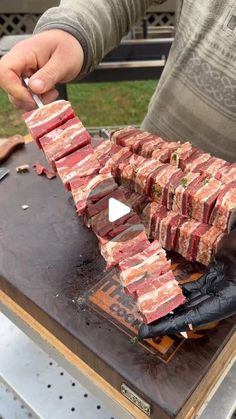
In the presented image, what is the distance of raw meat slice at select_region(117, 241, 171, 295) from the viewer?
1.60 m

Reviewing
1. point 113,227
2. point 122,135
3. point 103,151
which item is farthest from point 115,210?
point 122,135

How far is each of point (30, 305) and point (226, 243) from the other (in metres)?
0.85

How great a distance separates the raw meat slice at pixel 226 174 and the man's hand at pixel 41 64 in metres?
0.79

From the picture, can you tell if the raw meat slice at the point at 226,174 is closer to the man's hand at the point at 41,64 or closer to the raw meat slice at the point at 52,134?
the raw meat slice at the point at 52,134

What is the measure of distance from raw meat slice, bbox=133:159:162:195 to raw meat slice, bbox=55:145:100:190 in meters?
0.30

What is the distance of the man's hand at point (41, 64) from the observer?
1.90m

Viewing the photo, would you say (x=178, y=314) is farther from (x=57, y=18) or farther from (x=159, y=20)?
(x=159, y=20)

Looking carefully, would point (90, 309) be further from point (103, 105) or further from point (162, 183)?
point (103, 105)

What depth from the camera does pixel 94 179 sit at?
5.92 feet

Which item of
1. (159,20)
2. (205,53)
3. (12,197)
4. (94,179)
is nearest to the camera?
(94,179)

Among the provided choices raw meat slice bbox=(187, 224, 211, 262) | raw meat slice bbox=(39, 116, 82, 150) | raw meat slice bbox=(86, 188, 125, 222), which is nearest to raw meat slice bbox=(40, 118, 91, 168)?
raw meat slice bbox=(39, 116, 82, 150)

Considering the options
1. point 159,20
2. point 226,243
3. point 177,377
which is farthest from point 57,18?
point 159,20

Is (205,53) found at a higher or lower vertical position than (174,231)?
higher

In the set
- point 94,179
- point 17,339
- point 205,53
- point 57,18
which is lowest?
point 17,339
